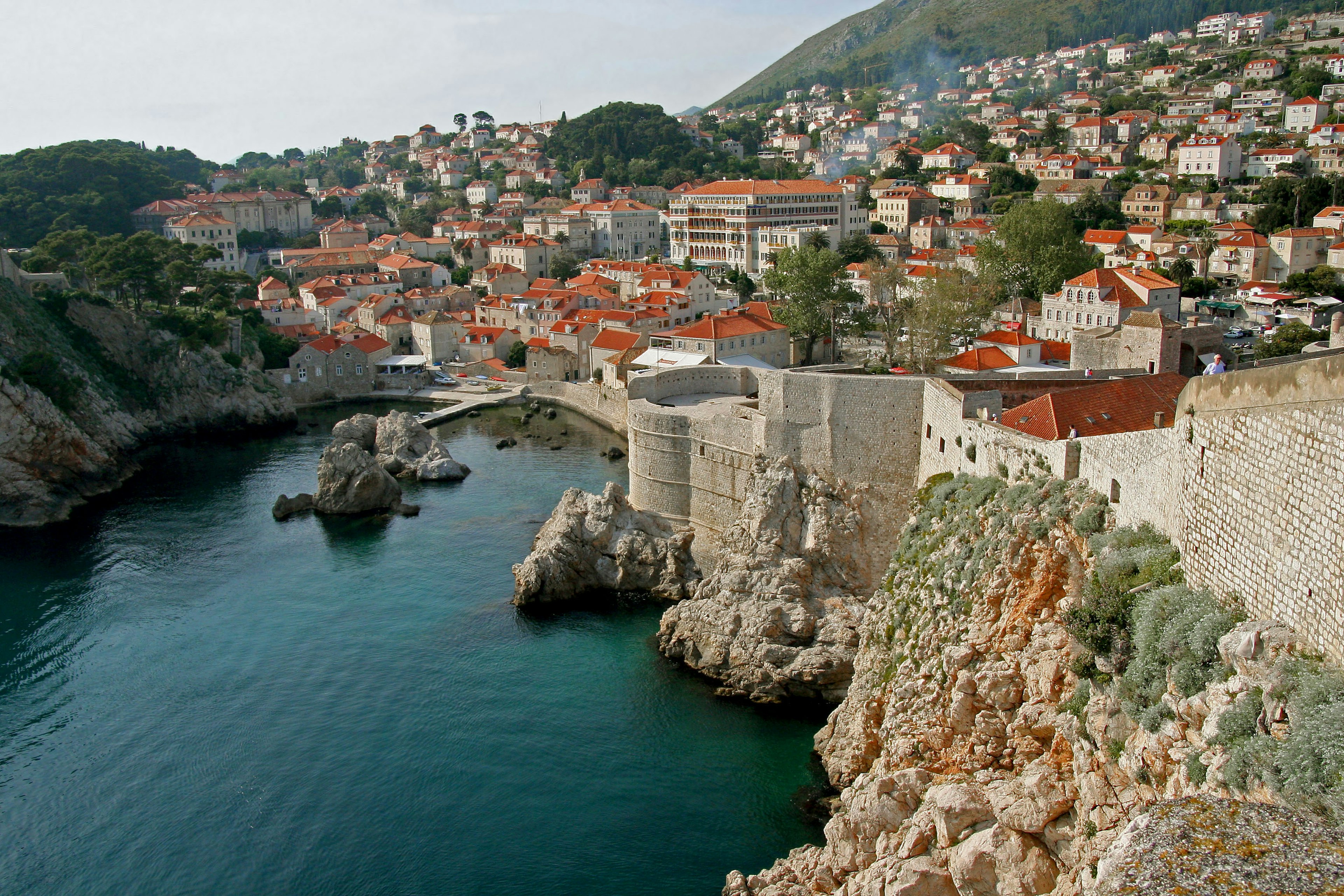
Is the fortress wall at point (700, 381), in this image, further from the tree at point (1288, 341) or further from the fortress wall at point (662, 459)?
the tree at point (1288, 341)

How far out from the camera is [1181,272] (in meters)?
38.9

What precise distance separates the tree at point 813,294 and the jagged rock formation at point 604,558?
12.8 metres

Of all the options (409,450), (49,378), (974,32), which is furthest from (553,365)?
(974,32)

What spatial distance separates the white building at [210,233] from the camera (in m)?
68.9

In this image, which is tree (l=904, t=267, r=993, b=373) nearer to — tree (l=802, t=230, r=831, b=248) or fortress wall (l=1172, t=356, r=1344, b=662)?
fortress wall (l=1172, t=356, r=1344, b=662)

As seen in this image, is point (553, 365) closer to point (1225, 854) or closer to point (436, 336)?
point (436, 336)

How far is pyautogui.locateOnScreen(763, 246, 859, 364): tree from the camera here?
34188mm

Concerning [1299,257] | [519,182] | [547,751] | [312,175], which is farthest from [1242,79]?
[312,175]

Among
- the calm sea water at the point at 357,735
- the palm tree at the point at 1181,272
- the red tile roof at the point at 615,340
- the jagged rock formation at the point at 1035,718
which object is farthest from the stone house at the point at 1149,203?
the jagged rock formation at the point at 1035,718

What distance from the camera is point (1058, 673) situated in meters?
10.9

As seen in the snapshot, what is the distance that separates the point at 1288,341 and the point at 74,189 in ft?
238

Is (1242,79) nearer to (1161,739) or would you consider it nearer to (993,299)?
(993,299)

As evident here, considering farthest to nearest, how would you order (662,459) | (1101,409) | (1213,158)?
(1213,158) → (662,459) → (1101,409)

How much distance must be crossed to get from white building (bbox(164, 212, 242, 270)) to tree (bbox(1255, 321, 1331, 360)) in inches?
2406
